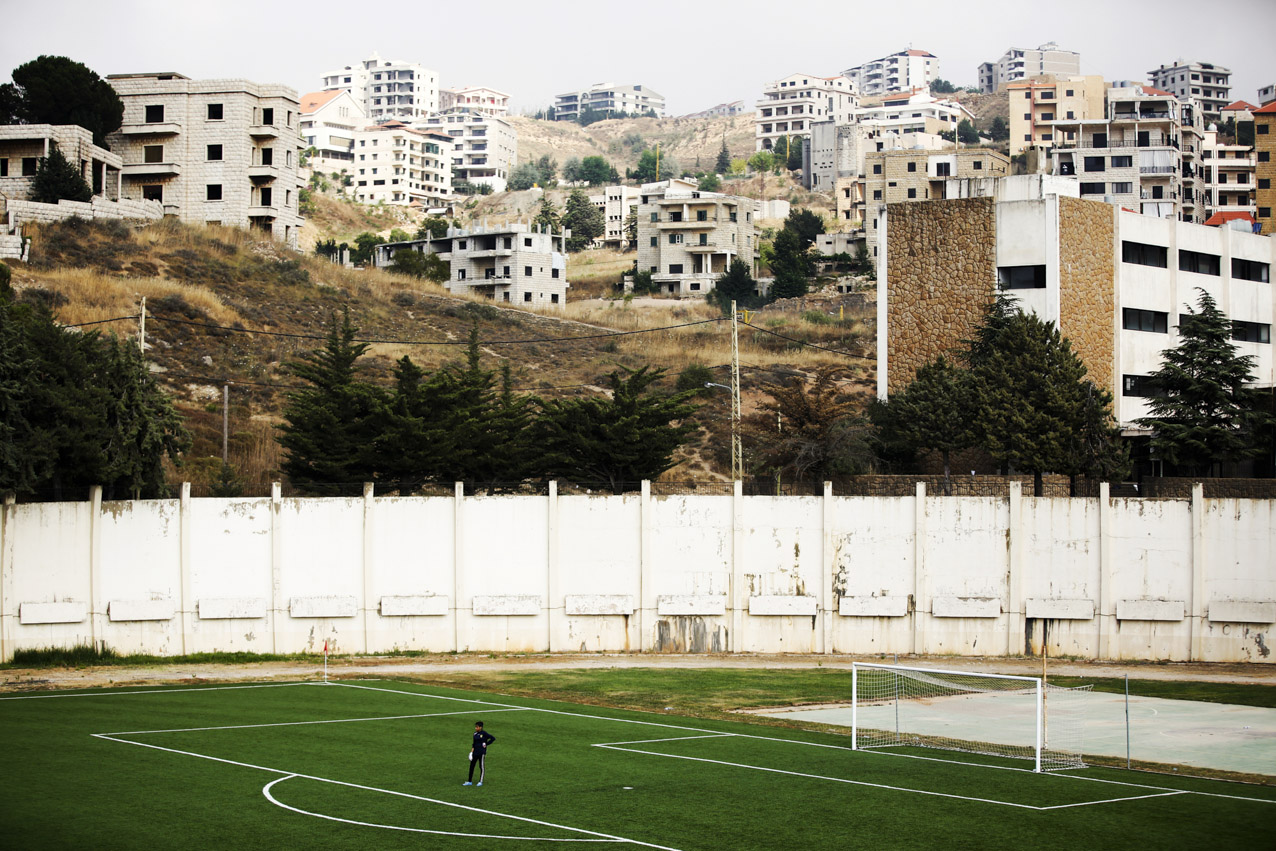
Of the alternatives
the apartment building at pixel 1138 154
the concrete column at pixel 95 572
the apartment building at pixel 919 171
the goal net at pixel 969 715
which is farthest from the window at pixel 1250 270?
the apartment building at pixel 919 171

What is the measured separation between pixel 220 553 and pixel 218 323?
42.1 metres

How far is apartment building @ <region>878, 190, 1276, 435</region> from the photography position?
59719 mm

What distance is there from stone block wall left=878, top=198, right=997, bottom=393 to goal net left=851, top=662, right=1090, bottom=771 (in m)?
29.4

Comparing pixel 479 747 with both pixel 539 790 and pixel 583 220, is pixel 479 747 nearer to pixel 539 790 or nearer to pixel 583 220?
pixel 539 790

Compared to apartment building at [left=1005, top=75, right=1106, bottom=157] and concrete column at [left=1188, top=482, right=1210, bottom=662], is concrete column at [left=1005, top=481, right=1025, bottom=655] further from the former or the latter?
apartment building at [left=1005, top=75, right=1106, bottom=157]

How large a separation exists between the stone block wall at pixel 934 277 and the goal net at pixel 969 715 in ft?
96.4

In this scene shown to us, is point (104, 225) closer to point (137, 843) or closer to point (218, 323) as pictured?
point (218, 323)

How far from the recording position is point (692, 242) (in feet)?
438

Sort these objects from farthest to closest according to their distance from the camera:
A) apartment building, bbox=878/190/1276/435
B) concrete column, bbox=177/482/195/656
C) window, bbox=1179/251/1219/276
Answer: window, bbox=1179/251/1219/276
apartment building, bbox=878/190/1276/435
concrete column, bbox=177/482/195/656

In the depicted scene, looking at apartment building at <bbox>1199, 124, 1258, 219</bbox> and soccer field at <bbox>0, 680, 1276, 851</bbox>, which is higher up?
apartment building at <bbox>1199, 124, 1258, 219</bbox>

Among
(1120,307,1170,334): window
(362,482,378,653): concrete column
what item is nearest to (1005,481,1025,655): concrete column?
(362,482,378,653): concrete column

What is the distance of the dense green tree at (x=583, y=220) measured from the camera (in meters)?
177

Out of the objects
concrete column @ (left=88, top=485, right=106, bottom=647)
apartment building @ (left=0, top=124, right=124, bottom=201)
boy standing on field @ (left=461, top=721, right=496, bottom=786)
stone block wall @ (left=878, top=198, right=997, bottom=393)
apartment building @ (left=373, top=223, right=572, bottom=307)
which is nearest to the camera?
boy standing on field @ (left=461, top=721, right=496, bottom=786)

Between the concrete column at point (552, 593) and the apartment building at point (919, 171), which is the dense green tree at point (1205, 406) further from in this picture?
the apartment building at point (919, 171)
